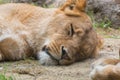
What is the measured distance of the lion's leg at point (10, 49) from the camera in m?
3.90

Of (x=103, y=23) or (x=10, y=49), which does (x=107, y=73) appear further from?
(x=103, y=23)

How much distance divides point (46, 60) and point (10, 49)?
348mm

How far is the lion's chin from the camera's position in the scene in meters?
3.81

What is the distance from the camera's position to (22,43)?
3988 millimetres

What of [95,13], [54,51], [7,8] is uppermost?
[7,8]

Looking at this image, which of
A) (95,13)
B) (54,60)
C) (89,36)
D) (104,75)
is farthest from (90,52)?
(95,13)

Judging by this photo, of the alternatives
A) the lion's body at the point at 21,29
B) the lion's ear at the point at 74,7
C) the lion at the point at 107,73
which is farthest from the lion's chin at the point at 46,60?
the lion at the point at 107,73

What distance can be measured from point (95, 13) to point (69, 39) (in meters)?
3.42

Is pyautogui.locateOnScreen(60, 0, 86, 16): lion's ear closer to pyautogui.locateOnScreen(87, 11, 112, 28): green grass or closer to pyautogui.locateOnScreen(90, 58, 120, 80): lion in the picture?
pyautogui.locateOnScreen(90, 58, 120, 80): lion

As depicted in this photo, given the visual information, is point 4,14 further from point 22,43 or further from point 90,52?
point 90,52

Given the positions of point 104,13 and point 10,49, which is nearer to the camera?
point 10,49

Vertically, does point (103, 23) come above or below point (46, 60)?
below

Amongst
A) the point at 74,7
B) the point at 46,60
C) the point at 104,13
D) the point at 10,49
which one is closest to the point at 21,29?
the point at 10,49

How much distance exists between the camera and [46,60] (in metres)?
3.84
